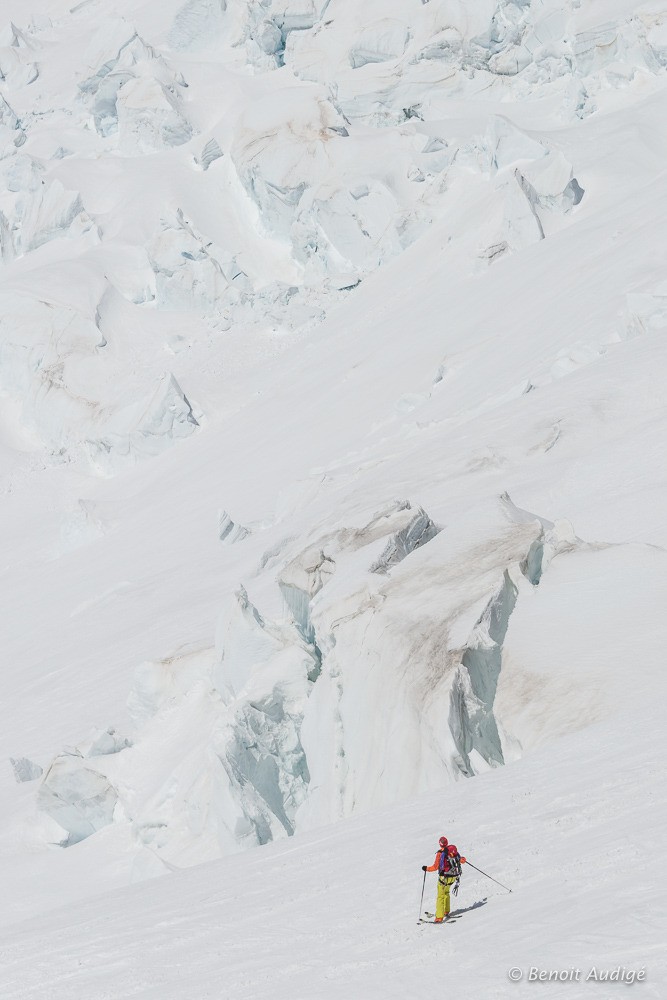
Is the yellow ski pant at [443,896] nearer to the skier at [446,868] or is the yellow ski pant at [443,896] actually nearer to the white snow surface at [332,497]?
the skier at [446,868]

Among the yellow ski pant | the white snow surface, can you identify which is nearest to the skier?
the yellow ski pant

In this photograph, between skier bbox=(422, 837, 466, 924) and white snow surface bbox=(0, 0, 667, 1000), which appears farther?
white snow surface bbox=(0, 0, 667, 1000)

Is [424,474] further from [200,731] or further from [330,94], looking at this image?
[330,94]

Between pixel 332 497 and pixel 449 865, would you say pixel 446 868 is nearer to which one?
pixel 449 865

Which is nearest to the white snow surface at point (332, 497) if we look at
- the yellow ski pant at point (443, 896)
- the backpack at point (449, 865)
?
the yellow ski pant at point (443, 896)

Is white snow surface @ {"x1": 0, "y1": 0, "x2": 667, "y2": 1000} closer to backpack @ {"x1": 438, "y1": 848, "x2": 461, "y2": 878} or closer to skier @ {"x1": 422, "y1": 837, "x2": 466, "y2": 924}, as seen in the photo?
skier @ {"x1": 422, "y1": 837, "x2": 466, "y2": 924}

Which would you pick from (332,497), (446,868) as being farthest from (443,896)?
(332,497)
